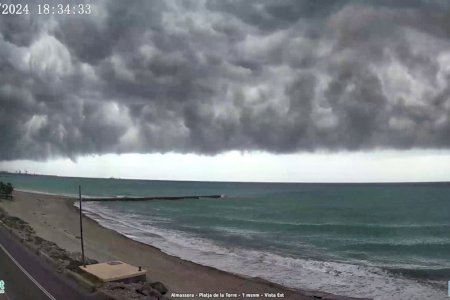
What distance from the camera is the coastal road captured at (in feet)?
36.9

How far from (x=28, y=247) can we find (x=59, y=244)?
164 cm

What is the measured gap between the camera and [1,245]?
17062 millimetres

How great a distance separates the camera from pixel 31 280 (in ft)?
40.8

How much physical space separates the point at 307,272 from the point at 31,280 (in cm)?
1458

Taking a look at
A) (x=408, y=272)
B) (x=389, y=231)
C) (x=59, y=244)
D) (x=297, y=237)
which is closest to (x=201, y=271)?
(x=59, y=244)

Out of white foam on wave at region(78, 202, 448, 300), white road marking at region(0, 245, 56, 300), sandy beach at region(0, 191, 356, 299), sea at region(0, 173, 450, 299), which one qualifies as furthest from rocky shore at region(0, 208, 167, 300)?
white foam on wave at region(78, 202, 448, 300)

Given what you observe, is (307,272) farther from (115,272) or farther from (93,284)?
(93,284)

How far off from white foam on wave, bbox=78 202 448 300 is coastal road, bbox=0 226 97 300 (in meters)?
9.93

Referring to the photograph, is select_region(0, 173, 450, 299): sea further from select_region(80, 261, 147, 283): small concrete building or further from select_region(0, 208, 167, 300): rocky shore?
select_region(80, 261, 147, 283): small concrete building

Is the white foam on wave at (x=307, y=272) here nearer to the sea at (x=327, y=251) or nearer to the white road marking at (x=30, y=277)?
the sea at (x=327, y=251)

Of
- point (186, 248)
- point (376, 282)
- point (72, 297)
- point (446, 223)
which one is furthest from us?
point (446, 223)

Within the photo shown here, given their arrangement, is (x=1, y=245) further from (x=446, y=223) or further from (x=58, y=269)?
(x=446, y=223)

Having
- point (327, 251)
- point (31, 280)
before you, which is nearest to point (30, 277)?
point (31, 280)

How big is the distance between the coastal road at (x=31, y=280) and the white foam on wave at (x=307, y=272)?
993cm
